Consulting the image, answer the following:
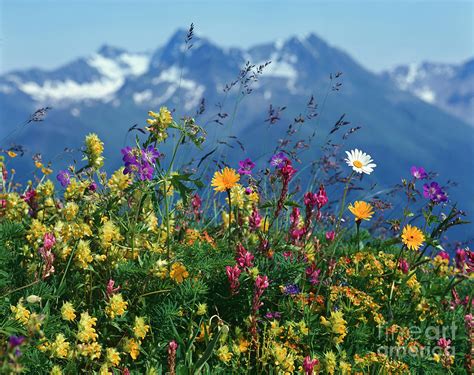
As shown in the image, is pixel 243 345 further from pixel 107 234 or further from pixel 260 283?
pixel 107 234

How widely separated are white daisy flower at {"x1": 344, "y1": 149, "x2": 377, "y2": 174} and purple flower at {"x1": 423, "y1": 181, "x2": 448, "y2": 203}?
0.65m

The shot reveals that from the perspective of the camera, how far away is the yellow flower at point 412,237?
3.77 metres

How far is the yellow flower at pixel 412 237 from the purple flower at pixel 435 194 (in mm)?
326

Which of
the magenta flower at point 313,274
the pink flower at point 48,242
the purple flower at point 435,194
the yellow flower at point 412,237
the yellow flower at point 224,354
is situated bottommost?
the yellow flower at point 224,354

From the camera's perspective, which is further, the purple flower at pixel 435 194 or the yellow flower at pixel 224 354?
the purple flower at pixel 435 194

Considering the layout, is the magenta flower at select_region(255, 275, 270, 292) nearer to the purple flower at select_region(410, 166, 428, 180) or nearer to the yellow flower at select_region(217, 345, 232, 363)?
the yellow flower at select_region(217, 345, 232, 363)

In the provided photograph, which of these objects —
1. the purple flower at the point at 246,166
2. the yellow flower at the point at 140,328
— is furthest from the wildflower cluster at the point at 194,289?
the purple flower at the point at 246,166

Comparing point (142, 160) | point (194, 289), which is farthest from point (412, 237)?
point (142, 160)

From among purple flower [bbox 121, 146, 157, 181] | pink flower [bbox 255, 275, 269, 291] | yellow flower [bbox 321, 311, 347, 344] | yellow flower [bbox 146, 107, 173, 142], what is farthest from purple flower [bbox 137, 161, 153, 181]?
yellow flower [bbox 321, 311, 347, 344]

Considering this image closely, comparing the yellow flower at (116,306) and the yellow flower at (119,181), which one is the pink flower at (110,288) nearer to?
the yellow flower at (116,306)

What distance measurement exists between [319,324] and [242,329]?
46 centimetres

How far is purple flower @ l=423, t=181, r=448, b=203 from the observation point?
401 centimetres

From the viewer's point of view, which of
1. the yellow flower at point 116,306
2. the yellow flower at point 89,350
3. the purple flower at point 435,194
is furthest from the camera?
the purple flower at point 435,194

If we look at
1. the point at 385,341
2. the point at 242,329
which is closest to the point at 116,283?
the point at 242,329
